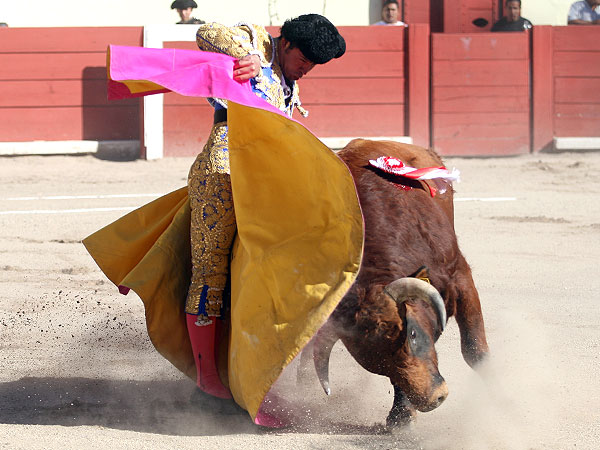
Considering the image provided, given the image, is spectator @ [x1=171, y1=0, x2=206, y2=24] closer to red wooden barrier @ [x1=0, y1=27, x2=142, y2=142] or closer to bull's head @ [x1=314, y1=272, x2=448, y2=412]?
red wooden barrier @ [x1=0, y1=27, x2=142, y2=142]

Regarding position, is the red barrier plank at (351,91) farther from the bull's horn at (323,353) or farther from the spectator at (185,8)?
the bull's horn at (323,353)

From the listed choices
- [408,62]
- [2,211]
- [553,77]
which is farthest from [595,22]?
[2,211]

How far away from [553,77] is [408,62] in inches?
48.9

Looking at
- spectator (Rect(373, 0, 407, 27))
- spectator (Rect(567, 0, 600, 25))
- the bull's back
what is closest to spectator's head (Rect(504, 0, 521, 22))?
spectator (Rect(567, 0, 600, 25))

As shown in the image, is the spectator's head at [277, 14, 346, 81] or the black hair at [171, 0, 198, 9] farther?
the black hair at [171, 0, 198, 9]

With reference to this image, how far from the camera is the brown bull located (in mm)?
2129

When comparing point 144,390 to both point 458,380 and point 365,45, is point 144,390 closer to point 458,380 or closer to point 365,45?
point 458,380

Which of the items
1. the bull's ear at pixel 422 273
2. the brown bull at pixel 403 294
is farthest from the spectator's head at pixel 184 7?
the bull's ear at pixel 422 273

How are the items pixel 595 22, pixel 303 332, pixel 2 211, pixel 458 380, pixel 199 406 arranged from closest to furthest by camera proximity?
pixel 303 332 → pixel 199 406 → pixel 458 380 → pixel 2 211 → pixel 595 22

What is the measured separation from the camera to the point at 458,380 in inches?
110

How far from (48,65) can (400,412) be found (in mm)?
6082

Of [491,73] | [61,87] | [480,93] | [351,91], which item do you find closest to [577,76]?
[491,73]

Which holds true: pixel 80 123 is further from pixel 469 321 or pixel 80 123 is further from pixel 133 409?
pixel 469 321

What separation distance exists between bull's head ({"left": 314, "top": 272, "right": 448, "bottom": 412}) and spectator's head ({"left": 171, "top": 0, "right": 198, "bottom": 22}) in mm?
5875
